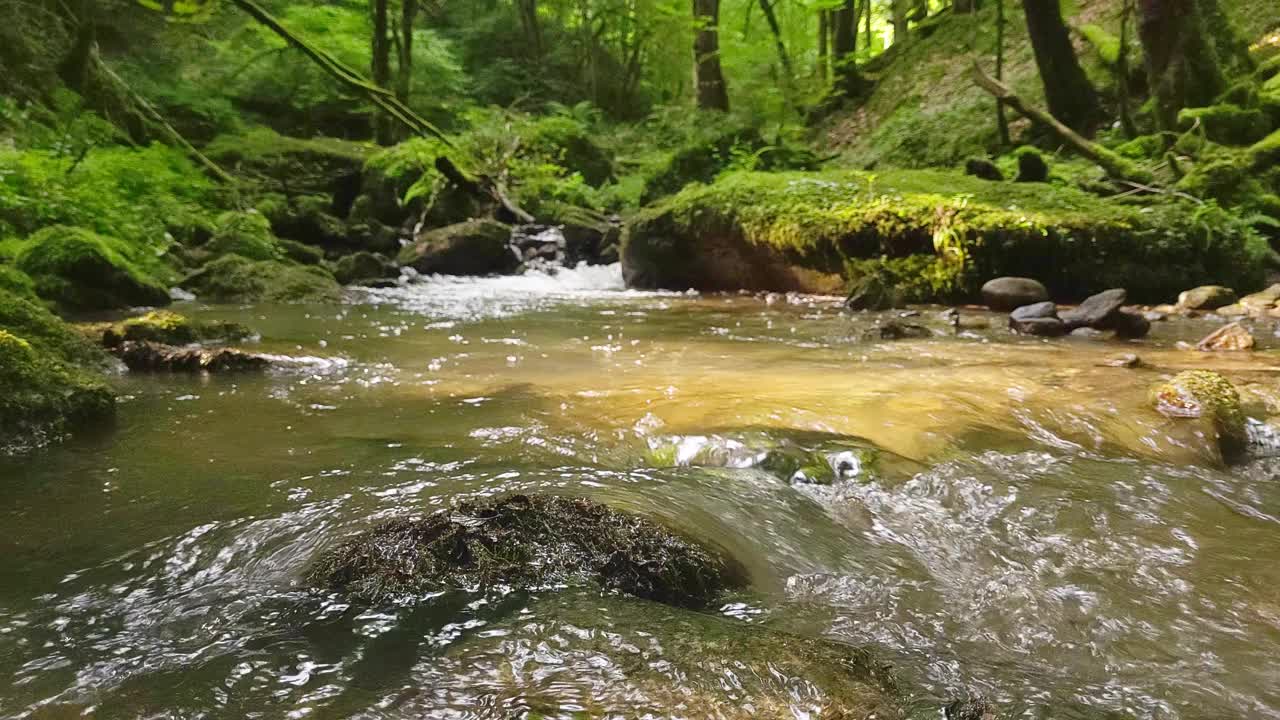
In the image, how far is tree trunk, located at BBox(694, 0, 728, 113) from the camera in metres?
16.2

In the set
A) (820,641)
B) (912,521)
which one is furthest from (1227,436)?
(820,641)

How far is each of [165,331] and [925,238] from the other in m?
7.62

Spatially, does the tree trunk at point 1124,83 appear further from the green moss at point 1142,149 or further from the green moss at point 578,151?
the green moss at point 578,151

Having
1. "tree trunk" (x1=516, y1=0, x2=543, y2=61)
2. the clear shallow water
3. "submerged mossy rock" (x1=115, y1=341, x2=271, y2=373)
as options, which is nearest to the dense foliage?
"submerged mossy rock" (x1=115, y1=341, x2=271, y2=373)

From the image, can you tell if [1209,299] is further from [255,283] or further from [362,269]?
Result: [255,283]

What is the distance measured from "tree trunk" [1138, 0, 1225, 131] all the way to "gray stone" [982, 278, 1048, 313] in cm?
436

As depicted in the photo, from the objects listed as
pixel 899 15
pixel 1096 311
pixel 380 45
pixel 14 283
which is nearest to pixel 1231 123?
pixel 1096 311

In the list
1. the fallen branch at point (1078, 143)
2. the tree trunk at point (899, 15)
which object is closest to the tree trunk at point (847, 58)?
the tree trunk at point (899, 15)

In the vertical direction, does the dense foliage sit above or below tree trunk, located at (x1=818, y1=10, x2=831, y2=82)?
below

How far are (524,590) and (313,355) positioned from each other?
428 centimetres

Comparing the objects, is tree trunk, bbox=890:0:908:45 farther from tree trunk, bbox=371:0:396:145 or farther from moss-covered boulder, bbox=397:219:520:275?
moss-covered boulder, bbox=397:219:520:275

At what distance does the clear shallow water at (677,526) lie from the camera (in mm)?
1771

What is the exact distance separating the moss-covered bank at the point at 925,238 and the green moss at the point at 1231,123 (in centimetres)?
161

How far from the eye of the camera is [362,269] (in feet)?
37.6
